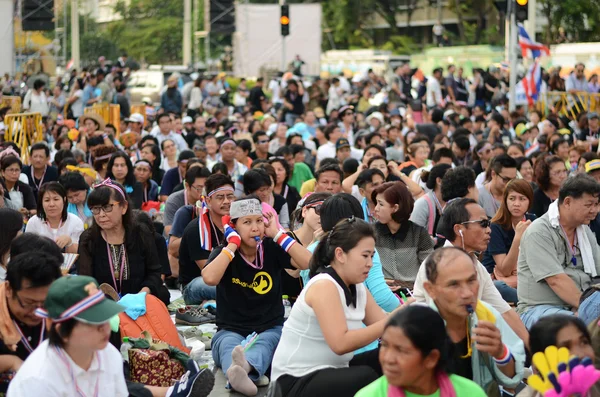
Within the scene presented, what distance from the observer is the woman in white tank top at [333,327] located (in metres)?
5.10

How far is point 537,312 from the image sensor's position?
6750 mm

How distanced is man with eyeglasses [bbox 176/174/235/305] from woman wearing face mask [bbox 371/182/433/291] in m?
1.42

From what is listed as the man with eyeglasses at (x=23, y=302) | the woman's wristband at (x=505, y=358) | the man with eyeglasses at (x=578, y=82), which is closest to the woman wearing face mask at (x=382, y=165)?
the man with eyeglasses at (x=23, y=302)

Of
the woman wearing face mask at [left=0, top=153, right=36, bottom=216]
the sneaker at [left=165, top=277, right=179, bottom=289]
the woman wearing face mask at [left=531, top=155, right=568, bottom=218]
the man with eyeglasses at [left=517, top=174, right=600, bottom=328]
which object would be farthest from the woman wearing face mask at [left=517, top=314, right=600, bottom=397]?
the woman wearing face mask at [left=0, top=153, right=36, bottom=216]

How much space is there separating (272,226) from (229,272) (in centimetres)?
42

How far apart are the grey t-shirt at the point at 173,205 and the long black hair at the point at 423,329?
6631 millimetres

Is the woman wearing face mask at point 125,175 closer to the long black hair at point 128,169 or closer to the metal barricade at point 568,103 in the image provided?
the long black hair at point 128,169

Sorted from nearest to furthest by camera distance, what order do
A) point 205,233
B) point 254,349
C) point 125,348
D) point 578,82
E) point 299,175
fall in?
point 125,348
point 254,349
point 205,233
point 299,175
point 578,82

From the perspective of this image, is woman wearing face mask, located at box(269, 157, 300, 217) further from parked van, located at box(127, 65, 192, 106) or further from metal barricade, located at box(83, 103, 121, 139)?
parked van, located at box(127, 65, 192, 106)

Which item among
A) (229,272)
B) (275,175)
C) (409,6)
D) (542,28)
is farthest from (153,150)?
(409,6)

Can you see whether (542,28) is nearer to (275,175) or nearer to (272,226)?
(275,175)

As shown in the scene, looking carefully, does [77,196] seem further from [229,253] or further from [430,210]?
[229,253]

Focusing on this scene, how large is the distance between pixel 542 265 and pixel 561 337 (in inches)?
97.2

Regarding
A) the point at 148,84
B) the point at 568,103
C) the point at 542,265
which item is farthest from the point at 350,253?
the point at 148,84
